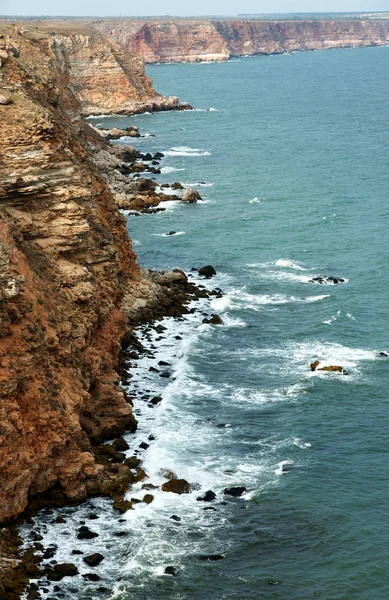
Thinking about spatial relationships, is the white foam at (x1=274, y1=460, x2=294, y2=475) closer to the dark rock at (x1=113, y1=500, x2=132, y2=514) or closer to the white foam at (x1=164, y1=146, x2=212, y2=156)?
the dark rock at (x1=113, y1=500, x2=132, y2=514)

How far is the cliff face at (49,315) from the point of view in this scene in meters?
35.8

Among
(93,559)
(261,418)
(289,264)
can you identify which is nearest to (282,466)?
(261,418)

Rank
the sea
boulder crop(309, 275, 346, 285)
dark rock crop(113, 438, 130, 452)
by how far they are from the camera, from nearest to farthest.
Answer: the sea, dark rock crop(113, 438, 130, 452), boulder crop(309, 275, 346, 285)

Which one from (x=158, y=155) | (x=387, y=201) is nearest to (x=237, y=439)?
(x=387, y=201)

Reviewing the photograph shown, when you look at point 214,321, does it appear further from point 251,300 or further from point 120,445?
point 120,445

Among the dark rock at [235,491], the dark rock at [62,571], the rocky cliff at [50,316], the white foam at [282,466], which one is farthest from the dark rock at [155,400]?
the dark rock at [62,571]

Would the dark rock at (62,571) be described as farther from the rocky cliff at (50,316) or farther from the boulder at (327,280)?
the boulder at (327,280)

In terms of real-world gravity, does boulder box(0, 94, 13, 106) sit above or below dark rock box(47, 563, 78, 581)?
above

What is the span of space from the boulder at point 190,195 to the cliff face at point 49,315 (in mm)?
41610

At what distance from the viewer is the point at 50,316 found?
3944cm

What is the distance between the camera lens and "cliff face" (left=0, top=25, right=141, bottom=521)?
3578cm

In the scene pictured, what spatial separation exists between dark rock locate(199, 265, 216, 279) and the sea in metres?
0.61

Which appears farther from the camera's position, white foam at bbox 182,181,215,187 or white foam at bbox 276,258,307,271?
white foam at bbox 182,181,215,187

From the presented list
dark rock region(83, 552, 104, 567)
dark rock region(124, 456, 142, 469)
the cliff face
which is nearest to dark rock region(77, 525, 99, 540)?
dark rock region(83, 552, 104, 567)
